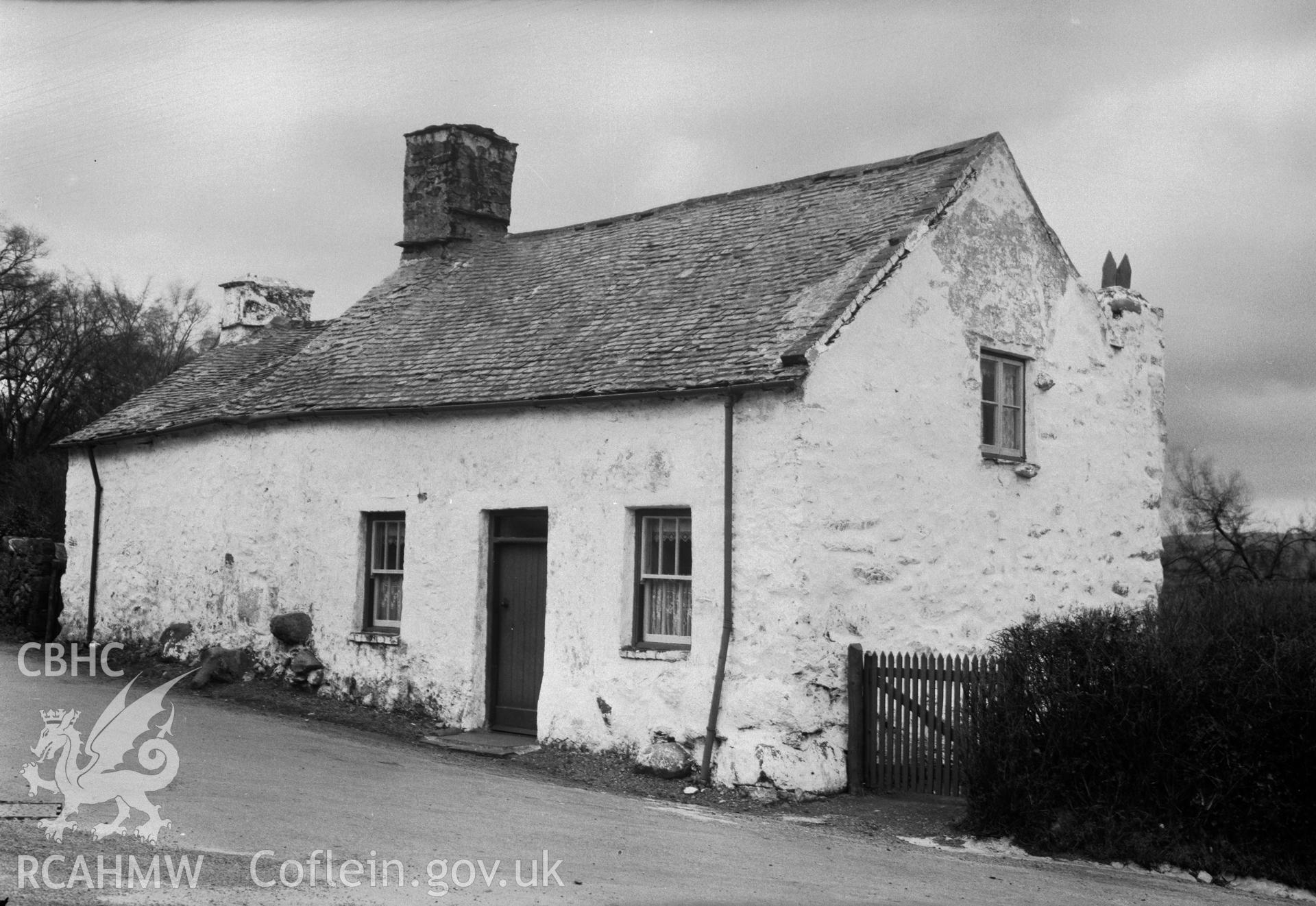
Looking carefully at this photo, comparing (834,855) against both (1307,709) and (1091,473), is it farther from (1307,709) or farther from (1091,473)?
(1091,473)

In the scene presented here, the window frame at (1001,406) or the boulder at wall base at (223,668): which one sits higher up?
the window frame at (1001,406)

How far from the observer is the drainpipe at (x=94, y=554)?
67.4 ft

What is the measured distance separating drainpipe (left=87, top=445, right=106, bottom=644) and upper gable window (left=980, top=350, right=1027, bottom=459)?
13621 mm

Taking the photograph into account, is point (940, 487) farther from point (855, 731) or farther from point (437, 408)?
point (437, 408)

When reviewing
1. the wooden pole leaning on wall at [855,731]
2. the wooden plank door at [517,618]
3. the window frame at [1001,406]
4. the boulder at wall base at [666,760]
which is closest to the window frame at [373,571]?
the wooden plank door at [517,618]

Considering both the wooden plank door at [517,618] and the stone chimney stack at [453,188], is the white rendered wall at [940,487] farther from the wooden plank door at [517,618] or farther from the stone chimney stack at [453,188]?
the stone chimney stack at [453,188]

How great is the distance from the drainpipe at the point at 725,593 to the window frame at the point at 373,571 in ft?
16.6

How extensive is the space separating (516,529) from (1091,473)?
269 inches

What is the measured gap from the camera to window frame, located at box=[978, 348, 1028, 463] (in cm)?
1449

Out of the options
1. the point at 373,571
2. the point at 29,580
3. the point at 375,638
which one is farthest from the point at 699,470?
the point at 29,580

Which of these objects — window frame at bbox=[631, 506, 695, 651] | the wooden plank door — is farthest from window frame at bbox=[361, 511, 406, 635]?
window frame at bbox=[631, 506, 695, 651]

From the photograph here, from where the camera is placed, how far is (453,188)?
2108 cm

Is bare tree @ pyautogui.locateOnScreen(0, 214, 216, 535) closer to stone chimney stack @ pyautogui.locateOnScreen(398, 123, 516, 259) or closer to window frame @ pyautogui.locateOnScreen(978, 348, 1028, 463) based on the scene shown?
stone chimney stack @ pyautogui.locateOnScreen(398, 123, 516, 259)

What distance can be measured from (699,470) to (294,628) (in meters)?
6.51
